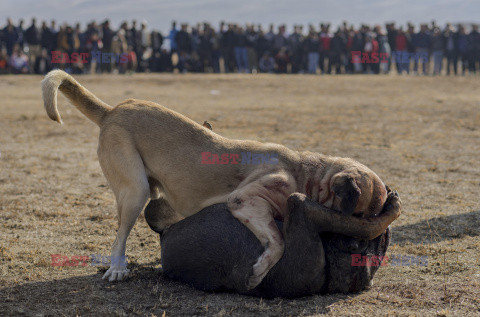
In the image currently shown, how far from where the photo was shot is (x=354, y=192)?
14.4ft

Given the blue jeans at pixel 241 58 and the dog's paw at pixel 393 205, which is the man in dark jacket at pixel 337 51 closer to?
the blue jeans at pixel 241 58

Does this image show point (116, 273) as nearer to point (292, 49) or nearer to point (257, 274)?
point (257, 274)

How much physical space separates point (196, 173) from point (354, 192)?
1.49m

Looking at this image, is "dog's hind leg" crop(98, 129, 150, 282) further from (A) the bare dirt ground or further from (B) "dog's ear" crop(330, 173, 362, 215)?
(B) "dog's ear" crop(330, 173, 362, 215)

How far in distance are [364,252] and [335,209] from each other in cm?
44

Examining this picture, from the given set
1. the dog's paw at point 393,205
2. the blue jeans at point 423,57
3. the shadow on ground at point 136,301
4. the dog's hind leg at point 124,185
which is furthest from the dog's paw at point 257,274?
the blue jeans at point 423,57

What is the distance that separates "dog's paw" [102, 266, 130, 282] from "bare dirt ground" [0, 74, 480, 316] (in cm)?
7

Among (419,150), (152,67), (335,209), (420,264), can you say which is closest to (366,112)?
(419,150)

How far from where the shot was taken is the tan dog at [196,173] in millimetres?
4613

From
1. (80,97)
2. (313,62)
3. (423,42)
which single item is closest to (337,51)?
(313,62)

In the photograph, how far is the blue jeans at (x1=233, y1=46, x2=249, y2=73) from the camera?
2862 cm

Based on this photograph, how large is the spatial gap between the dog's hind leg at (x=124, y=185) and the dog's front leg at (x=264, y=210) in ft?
3.06

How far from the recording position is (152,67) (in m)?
27.5

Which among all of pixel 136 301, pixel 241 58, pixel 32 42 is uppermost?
pixel 32 42
